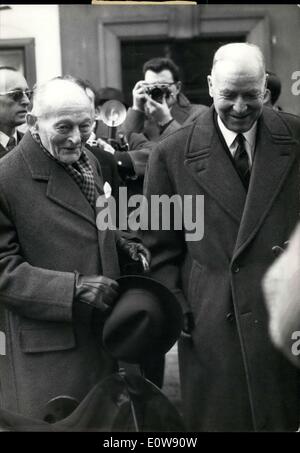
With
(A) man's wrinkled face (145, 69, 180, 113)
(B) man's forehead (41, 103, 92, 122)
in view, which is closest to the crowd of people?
(B) man's forehead (41, 103, 92, 122)

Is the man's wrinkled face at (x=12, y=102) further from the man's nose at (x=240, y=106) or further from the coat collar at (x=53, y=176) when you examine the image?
the man's nose at (x=240, y=106)

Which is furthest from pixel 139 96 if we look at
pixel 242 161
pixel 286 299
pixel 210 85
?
pixel 286 299

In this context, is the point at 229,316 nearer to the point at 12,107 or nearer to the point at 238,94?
the point at 238,94

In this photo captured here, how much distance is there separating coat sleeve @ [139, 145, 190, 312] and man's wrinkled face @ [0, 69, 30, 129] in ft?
2.23

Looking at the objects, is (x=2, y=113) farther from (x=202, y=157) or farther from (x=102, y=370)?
(x=102, y=370)

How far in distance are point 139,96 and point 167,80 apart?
164 mm

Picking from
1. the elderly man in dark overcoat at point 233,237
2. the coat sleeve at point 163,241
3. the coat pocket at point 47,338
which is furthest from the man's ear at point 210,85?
the coat pocket at point 47,338

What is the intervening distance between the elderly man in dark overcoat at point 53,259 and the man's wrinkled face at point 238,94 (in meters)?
0.63

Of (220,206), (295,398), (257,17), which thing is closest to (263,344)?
(295,398)

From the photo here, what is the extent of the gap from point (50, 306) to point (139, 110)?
43.8 inches

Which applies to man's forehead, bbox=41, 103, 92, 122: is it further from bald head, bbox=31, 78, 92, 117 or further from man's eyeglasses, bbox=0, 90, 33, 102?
man's eyeglasses, bbox=0, 90, 33, 102

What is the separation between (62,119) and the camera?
10.8 ft

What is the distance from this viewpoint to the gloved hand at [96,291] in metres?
3.32

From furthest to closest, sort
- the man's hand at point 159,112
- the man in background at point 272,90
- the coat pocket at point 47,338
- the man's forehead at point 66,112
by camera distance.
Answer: the man's hand at point 159,112, the man in background at point 272,90, the coat pocket at point 47,338, the man's forehead at point 66,112
